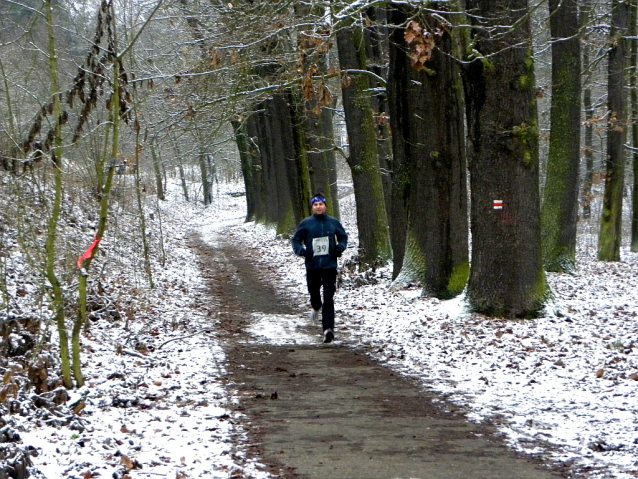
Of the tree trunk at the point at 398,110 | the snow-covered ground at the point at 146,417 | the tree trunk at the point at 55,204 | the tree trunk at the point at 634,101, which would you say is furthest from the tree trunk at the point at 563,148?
the tree trunk at the point at 55,204

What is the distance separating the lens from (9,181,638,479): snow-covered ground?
5449 mm

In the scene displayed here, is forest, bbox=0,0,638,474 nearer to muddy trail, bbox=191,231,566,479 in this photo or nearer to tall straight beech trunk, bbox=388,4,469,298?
tall straight beech trunk, bbox=388,4,469,298

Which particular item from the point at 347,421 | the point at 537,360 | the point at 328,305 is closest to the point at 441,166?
the point at 328,305

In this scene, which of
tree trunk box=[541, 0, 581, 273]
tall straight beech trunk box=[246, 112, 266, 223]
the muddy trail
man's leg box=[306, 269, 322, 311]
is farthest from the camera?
tall straight beech trunk box=[246, 112, 266, 223]

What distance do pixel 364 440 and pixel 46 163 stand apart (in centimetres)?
404

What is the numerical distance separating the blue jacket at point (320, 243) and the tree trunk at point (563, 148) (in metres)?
7.84

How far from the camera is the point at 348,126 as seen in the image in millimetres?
17078

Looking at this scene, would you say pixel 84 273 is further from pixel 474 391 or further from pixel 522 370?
pixel 522 370

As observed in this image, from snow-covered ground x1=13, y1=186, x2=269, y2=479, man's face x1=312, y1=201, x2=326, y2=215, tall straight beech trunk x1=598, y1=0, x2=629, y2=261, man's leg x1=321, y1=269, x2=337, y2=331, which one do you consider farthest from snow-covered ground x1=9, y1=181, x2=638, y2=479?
tall straight beech trunk x1=598, y1=0, x2=629, y2=261

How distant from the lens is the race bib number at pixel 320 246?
10.6 meters

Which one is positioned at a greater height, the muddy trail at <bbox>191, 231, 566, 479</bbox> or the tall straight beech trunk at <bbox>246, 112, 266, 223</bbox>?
the tall straight beech trunk at <bbox>246, 112, 266, 223</bbox>

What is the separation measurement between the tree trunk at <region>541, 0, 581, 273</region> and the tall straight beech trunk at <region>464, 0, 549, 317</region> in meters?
6.69

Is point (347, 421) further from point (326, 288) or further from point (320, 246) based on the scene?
point (320, 246)

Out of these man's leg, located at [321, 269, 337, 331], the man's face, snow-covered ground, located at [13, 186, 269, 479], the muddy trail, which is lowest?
the muddy trail
